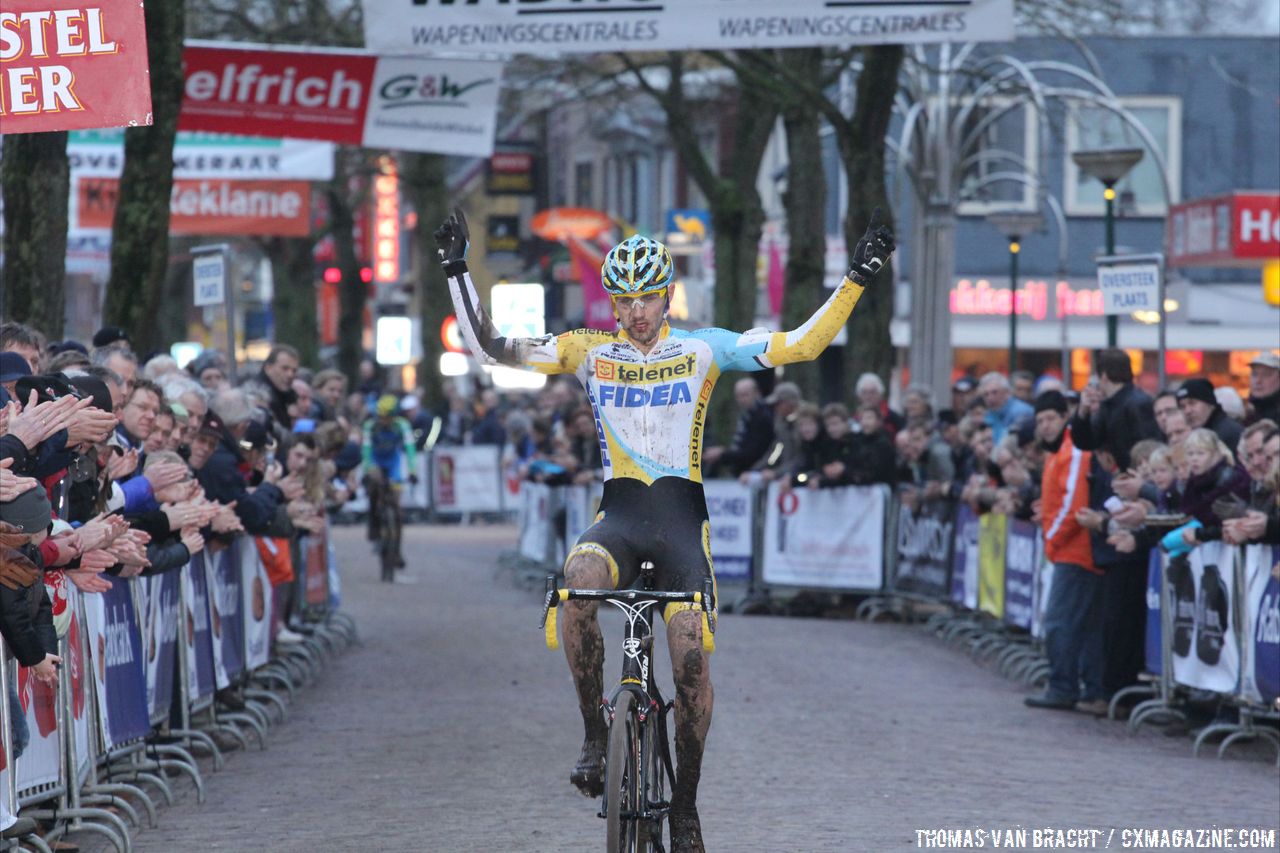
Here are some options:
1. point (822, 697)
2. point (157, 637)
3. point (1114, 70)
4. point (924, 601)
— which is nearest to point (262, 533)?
point (157, 637)

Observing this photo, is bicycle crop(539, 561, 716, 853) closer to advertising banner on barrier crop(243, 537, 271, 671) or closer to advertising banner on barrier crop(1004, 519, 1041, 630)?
advertising banner on barrier crop(243, 537, 271, 671)

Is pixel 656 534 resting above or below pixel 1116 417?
below

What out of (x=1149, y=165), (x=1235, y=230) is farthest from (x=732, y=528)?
(x=1149, y=165)

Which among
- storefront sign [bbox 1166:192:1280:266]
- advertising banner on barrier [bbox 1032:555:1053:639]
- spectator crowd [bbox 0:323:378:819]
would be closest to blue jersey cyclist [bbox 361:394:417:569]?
spectator crowd [bbox 0:323:378:819]

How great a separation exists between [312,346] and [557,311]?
63.8 ft

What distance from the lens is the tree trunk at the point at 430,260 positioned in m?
39.3

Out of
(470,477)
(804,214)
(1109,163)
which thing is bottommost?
(470,477)

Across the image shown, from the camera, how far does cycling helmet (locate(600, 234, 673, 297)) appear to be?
25.1 feet

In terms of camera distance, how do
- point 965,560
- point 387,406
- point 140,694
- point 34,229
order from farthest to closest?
point 387,406 < point 965,560 < point 34,229 < point 140,694

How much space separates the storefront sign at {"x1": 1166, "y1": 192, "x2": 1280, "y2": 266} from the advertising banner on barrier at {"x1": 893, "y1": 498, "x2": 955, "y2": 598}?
4.26 metres

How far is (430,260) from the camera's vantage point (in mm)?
43000

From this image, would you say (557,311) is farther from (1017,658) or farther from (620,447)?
(620,447)

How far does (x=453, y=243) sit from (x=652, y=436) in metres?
1.04

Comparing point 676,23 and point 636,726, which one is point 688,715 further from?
point 676,23
